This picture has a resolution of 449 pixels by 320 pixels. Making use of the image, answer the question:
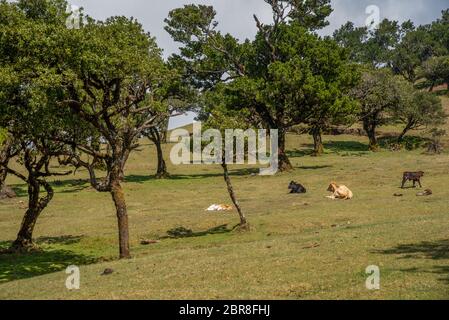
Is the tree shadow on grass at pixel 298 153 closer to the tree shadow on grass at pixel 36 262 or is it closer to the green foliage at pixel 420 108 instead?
the green foliage at pixel 420 108

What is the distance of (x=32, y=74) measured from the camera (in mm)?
28000

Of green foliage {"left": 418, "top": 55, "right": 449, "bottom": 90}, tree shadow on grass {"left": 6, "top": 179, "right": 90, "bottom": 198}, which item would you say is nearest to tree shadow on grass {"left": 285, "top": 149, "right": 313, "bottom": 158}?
tree shadow on grass {"left": 6, "top": 179, "right": 90, "bottom": 198}

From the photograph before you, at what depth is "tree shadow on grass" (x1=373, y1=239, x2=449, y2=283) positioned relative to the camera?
62.8 feet

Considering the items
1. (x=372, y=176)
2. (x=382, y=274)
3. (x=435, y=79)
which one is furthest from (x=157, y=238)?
(x=435, y=79)

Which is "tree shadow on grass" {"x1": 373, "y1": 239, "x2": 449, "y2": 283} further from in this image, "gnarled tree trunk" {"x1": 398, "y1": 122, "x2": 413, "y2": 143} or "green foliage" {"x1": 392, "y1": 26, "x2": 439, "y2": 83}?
"green foliage" {"x1": 392, "y1": 26, "x2": 439, "y2": 83}

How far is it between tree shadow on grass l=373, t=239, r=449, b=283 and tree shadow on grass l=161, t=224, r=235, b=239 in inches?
647

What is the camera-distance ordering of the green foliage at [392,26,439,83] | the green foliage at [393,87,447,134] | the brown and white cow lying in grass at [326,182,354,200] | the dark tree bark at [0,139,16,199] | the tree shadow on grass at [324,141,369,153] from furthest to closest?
the green foliage at [392,26,439,83]
the tree shadow on grass at [324,141,369,153]
the green foliage at [393,87,447,134]
the brown and white cow lying in grass at [326,182,354,200]
the dark tree bark at [0,139,16,199]

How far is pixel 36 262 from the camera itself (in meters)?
33.8

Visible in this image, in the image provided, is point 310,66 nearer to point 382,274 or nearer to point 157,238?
point 157,238

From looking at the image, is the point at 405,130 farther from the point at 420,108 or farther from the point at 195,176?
the point at 195,176

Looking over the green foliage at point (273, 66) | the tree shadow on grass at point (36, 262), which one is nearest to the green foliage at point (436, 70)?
the green foliage at point (273, 66)

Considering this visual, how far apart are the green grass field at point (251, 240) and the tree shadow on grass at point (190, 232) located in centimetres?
26

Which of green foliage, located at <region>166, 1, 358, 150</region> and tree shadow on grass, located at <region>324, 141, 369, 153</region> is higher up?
green foliage, located at <region>166, 1, 358, 150</region>

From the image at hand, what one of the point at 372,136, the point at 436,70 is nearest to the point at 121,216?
the point at 372,136
